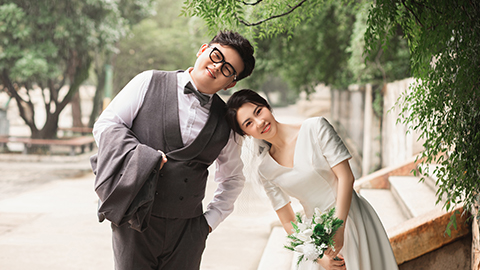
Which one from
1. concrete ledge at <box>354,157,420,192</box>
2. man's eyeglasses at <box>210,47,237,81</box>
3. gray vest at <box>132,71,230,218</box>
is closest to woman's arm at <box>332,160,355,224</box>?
gray vest at <box>132,71,230,218</box>

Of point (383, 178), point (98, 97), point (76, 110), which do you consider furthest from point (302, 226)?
point (76, 110)

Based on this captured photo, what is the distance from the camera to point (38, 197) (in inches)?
294

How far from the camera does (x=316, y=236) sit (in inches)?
71.2

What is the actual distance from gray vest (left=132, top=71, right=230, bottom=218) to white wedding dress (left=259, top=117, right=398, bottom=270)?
1.06 feet

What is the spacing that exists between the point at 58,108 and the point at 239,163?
490 inches

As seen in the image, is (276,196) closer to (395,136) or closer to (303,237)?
(303,237)

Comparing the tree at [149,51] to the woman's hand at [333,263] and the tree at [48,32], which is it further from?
the woman's hand at [333,263]

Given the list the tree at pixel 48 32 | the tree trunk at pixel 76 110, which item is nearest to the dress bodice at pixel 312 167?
the tree at pixel 48 32

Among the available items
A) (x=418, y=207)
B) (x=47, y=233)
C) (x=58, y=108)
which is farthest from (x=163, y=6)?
(x=418, y=207)

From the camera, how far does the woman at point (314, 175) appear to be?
200 centimetres

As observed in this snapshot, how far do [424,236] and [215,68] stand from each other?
7.00ft

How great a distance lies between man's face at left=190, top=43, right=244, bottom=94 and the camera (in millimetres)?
2014

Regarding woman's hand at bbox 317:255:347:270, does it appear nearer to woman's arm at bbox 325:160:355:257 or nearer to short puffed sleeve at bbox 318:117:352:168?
woman's arm at bbox 325:160:355:257

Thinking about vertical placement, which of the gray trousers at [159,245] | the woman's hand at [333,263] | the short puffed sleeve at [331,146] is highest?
the short puffed sleeve at [331,146]
